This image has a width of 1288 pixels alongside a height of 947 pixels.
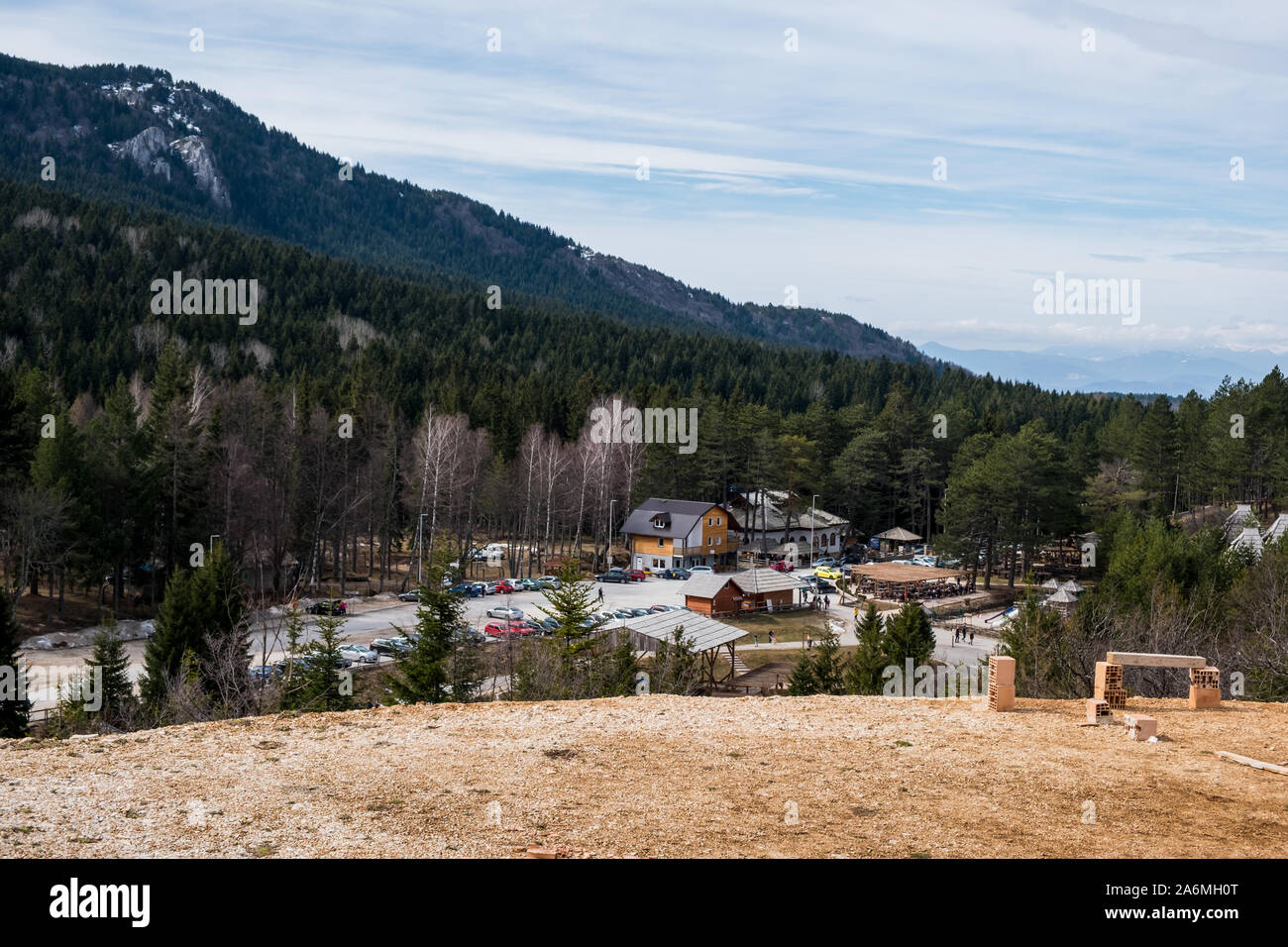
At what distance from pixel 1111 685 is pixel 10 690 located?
75.6 feet

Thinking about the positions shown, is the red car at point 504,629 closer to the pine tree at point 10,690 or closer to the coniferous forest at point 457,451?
the coniferous forest at point 457,451

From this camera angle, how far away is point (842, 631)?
51906 millimetres

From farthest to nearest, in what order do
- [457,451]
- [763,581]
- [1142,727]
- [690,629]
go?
1. [457,451]
2. [763,581]
3. [690,629]
4. [1142,727]

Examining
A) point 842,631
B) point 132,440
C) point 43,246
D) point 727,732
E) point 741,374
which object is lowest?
point 842,631

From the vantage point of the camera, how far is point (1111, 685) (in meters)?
16.5

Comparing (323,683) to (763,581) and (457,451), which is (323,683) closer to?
(763,581)

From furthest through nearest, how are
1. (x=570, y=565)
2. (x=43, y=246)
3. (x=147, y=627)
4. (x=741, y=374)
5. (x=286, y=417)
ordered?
(x=741, y=374) < (x=43, y=246) < (x=286, y=417) < (x=147, y=627) < (x=570, y=565)

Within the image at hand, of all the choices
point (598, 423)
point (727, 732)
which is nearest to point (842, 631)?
point (598, 423)

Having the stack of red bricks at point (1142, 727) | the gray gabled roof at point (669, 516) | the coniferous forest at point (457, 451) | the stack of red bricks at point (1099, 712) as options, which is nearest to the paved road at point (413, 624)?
the coniferous forest at point (457, 451)

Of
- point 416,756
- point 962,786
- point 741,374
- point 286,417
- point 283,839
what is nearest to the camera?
point 283,839

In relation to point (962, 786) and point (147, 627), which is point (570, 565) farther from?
point (147, 627)

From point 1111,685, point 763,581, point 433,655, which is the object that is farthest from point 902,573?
point 1111,685

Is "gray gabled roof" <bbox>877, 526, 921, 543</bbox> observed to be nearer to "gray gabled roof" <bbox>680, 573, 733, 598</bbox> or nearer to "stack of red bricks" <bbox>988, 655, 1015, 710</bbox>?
"gray gabled roof" <bbox>680, 573, 733, 598</bbox>

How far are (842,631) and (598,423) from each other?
31.3 meters
